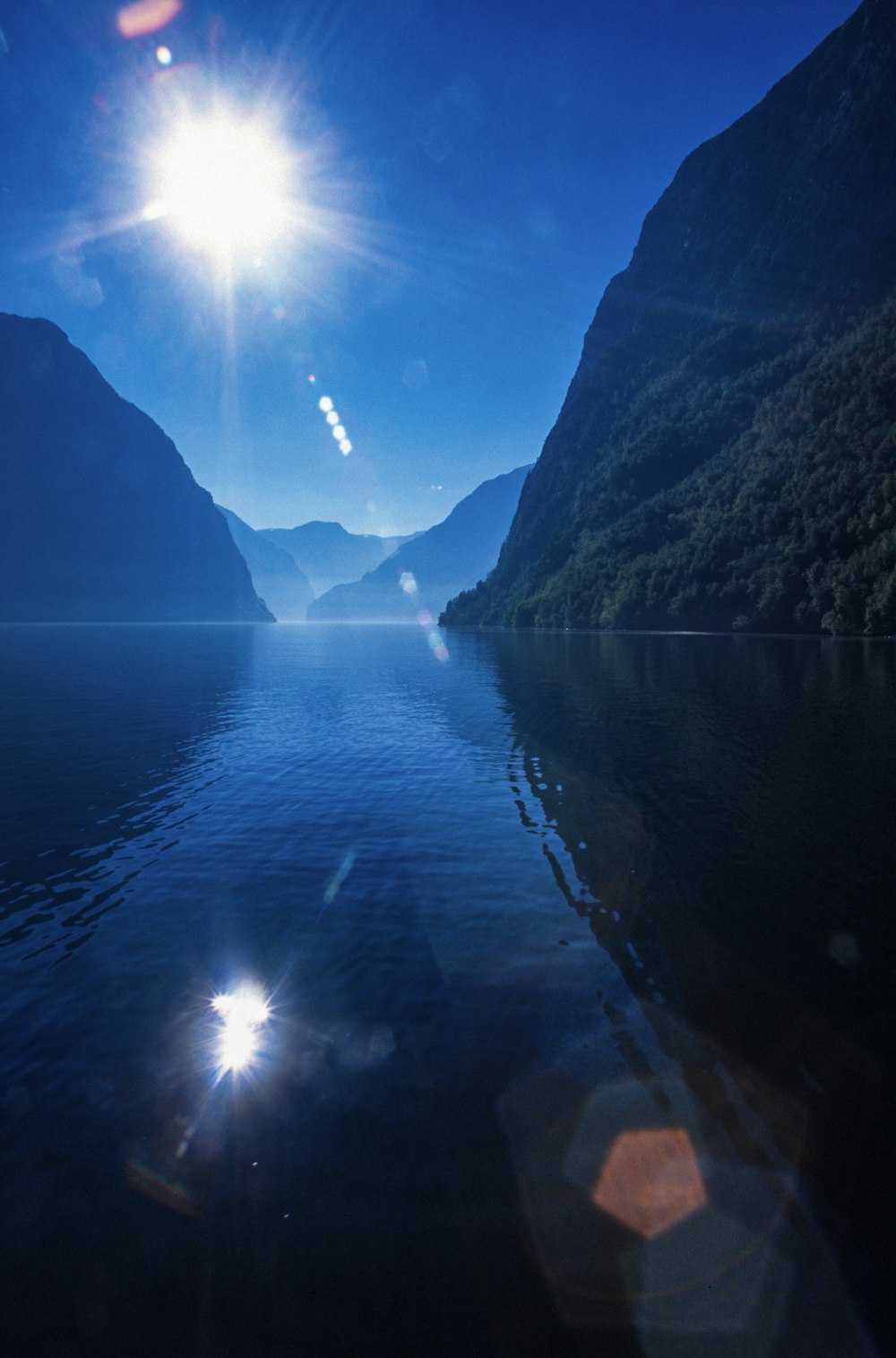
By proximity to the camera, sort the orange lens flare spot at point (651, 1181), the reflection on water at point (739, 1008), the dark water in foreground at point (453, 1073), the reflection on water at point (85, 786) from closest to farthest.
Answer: the dark water in foreground at point (453, 1073) → the reflection on water at point (739, 1008) → the orange lens flare spot at point (651, 1181) → the reflection on water at point (85, 786)

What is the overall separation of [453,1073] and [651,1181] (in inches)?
126

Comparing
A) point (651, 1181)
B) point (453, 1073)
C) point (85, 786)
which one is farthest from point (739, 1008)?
point (85, 786)

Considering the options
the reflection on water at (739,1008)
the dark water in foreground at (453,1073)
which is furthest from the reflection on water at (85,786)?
the reflection on water at (739,1008)

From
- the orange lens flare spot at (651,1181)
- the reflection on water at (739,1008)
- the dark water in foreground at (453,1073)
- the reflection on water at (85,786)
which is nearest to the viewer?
the dark water in foreground at (453,1073)

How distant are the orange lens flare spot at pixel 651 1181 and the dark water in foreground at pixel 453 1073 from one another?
0.15 feet

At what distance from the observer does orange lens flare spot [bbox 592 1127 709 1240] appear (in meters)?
7.21

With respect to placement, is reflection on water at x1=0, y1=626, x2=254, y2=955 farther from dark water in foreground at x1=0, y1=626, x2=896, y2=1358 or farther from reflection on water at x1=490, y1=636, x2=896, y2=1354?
reflection on water at x1=490, y1=636, x2=896, y2=1354

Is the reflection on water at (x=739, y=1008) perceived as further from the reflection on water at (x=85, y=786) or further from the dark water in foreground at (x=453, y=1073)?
the reflection on water at (x=85, y=786)

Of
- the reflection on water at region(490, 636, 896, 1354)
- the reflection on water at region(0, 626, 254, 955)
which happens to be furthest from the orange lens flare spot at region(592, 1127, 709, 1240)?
the reflection on water at region(0, 626, 254, 955)

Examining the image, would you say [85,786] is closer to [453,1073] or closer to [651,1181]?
[453,1073]

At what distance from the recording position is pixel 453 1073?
9.48 metres

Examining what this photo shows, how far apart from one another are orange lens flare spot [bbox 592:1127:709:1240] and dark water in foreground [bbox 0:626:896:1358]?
0.15ft

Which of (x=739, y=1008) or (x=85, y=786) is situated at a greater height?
(x=85, y=786)

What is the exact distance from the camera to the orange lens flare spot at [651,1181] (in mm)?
7207
